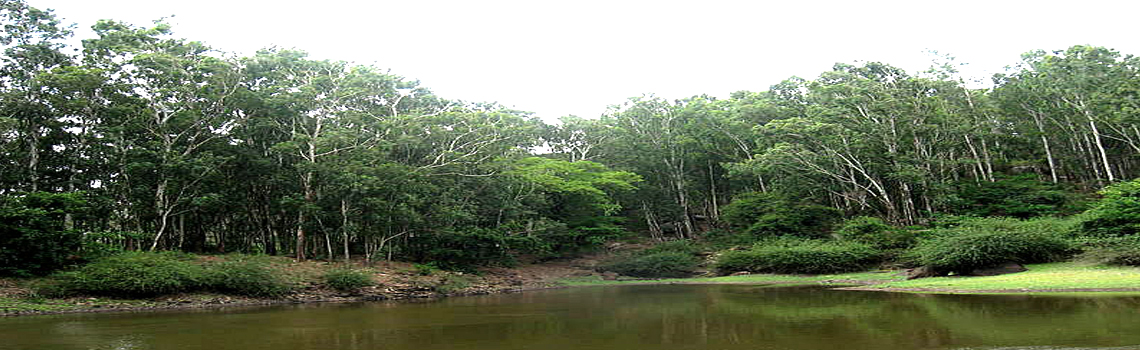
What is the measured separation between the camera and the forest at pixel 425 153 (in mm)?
21266

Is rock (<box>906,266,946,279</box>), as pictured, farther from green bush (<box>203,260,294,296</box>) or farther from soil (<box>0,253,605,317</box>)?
green bush (<box>203,260,294,296</box>)

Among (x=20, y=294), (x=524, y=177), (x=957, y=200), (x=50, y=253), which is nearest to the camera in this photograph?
(x=20, y=294)

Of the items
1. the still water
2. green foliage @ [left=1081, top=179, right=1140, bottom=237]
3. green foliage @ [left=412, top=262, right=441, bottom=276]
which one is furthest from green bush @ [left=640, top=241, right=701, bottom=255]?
the still water

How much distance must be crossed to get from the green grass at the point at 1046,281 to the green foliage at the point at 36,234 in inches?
913

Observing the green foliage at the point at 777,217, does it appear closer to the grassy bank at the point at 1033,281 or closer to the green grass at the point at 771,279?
the green grass at the point at 771,279

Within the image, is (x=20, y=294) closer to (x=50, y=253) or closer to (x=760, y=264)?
(x=50, y=253)

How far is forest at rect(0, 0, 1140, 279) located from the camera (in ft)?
69.8

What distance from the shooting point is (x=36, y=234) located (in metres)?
16.4

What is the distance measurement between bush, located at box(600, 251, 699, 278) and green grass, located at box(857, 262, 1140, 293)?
14364 mm

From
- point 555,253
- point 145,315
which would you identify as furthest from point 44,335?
point 555,253

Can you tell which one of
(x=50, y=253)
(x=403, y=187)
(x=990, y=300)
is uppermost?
(x=403, y=187)

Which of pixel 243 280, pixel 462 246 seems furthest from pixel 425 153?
pixel 243 280

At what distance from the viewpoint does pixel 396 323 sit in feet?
40.6

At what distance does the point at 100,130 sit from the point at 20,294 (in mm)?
7710
